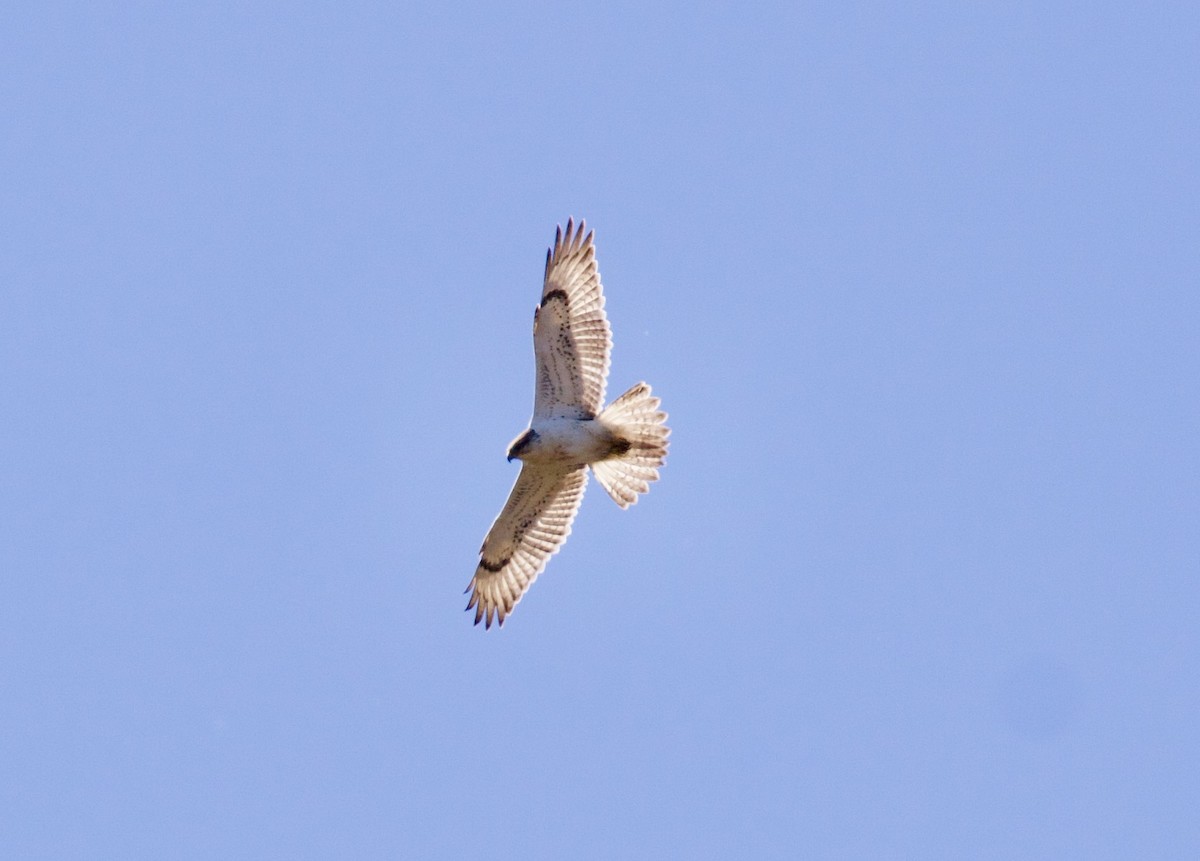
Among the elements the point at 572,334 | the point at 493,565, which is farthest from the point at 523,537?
the point at 572,334

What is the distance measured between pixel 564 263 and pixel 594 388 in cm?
113

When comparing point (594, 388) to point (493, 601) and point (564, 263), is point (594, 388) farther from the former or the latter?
point (493, 601)

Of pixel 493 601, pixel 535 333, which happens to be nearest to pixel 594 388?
pixel 535 333

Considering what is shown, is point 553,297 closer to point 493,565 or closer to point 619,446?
point 619,446

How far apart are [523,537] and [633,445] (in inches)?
69.6

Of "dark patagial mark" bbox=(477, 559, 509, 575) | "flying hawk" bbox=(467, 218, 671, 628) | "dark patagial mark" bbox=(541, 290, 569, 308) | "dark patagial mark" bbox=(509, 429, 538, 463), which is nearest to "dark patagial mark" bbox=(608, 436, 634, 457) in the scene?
"flying hawk" bbox=(467, 218, 671, 628)

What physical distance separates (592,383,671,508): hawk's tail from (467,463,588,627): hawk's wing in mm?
539

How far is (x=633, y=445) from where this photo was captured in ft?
51.2

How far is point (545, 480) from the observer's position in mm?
16312

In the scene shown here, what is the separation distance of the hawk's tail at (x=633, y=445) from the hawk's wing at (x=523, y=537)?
0.54 m

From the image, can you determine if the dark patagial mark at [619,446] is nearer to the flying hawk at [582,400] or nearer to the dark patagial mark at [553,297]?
the flying hawk at [582,400]

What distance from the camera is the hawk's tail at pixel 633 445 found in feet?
50.6

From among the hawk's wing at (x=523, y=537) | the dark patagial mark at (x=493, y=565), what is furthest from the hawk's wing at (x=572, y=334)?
the dark patagial mark at (x=493, y=565)

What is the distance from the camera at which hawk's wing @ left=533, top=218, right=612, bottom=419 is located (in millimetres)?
15469
